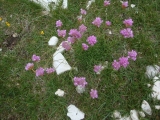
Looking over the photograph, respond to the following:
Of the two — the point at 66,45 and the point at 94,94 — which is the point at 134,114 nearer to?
the point at 94,94

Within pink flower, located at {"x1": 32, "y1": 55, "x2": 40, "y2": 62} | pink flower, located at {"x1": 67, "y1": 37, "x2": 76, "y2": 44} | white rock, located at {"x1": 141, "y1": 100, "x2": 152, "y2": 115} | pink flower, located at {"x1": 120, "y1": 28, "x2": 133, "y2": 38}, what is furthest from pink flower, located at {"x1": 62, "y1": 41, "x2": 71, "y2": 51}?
white rock, located at {"x1": 141, "y1": 100, "x2": 152, "y2": 115}

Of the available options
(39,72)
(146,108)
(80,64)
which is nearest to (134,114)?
(146,108)

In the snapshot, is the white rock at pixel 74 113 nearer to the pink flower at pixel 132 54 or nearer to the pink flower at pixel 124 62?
the pink flower at pixel 124 62

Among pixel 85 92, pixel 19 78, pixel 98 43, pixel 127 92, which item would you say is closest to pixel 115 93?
pixel 127 92

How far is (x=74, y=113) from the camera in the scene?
10.7 feet

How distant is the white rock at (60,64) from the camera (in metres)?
3.53

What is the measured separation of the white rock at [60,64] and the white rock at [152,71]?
1.09 m

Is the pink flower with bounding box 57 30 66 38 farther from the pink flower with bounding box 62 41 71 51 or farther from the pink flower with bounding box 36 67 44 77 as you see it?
the pink flower with bounding box 36 67 44 77

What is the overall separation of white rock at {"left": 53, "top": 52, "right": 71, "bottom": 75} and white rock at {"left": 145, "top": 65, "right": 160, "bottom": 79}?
3.56ft

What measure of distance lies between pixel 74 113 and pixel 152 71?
47.2 inches

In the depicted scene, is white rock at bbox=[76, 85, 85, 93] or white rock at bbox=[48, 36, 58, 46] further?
white rock at bbox=[48, 36, 58, 46]

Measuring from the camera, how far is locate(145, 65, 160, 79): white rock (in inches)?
134

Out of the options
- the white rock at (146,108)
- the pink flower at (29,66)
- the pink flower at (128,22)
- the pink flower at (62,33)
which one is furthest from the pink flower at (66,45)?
the white rock at (146,108)

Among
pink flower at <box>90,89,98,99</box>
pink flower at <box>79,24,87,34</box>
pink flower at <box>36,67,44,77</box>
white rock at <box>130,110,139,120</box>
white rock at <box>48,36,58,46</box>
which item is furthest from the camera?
white rock at <box>48,36,58,46</box>
